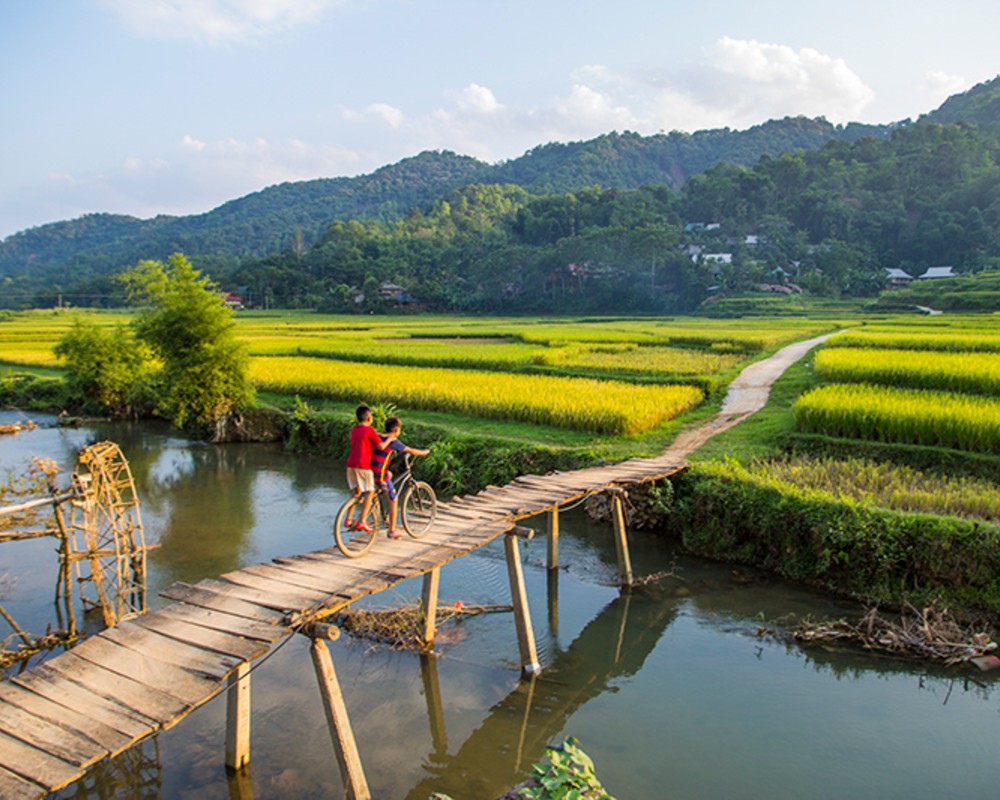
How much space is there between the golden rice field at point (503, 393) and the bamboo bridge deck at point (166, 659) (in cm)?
796

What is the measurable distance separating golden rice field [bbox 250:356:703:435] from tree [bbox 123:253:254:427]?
2.31 meters

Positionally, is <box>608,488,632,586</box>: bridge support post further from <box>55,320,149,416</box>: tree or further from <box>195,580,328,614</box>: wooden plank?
<box>55,320,149,416</box>: tree

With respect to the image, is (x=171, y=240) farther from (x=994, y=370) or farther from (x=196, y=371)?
(x=994, y=370)

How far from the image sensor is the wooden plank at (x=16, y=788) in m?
3.88

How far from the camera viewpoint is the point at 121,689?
478 centimetres

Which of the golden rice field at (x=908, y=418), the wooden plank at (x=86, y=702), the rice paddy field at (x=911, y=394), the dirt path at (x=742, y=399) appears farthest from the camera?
the dirt path at (x=742, y=399)

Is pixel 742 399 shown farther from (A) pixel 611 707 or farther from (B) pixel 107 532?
(B) pixel 107 532

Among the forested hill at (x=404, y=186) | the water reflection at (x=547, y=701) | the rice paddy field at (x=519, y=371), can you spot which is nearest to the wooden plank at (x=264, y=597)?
the water reflection at (x=547, y=701)

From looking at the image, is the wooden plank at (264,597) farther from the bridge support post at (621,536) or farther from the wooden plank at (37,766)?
the bridge support post at (621,536)

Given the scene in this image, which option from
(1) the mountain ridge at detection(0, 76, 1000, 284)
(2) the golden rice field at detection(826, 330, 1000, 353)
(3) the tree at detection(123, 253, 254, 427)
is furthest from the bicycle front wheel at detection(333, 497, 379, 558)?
(1) the mountain ridge at detection(0, 76, 1000, 284)

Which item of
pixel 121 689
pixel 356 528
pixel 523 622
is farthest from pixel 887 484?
pixel 121 689

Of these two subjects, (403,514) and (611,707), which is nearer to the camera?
(611,707)

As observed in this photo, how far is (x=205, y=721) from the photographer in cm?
693

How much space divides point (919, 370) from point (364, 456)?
14119mm
